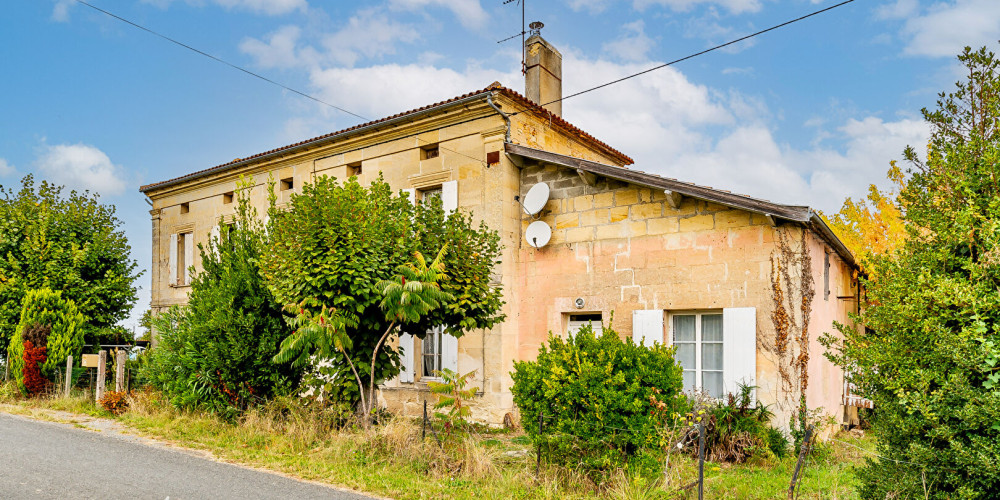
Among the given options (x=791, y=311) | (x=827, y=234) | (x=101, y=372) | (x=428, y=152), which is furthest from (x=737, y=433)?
(x=101, y=372)

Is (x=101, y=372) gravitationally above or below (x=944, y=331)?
below

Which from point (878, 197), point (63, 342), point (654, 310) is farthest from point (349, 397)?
point (878, 197)

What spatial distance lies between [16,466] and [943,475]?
888 cm

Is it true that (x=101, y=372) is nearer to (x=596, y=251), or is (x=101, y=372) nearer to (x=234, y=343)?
(x=234, y=343)

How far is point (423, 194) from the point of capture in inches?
508

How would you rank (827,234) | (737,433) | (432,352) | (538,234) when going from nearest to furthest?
(737,433), (827,234), (538,234), (432,352)

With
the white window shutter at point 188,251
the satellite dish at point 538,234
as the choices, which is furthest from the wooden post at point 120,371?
the satellite dish at point 538,234

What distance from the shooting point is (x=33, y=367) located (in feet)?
43.3

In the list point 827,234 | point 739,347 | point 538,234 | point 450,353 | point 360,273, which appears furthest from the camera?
point 450,353

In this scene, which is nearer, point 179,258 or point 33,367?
point 33,367

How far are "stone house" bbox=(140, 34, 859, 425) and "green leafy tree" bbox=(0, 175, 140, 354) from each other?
4.56 metres

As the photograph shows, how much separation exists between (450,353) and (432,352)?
0.60m

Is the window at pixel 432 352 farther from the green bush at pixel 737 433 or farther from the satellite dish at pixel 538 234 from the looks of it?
the green bush at pixel 737 433

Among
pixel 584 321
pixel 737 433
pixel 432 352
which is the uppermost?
pixel 584 321
